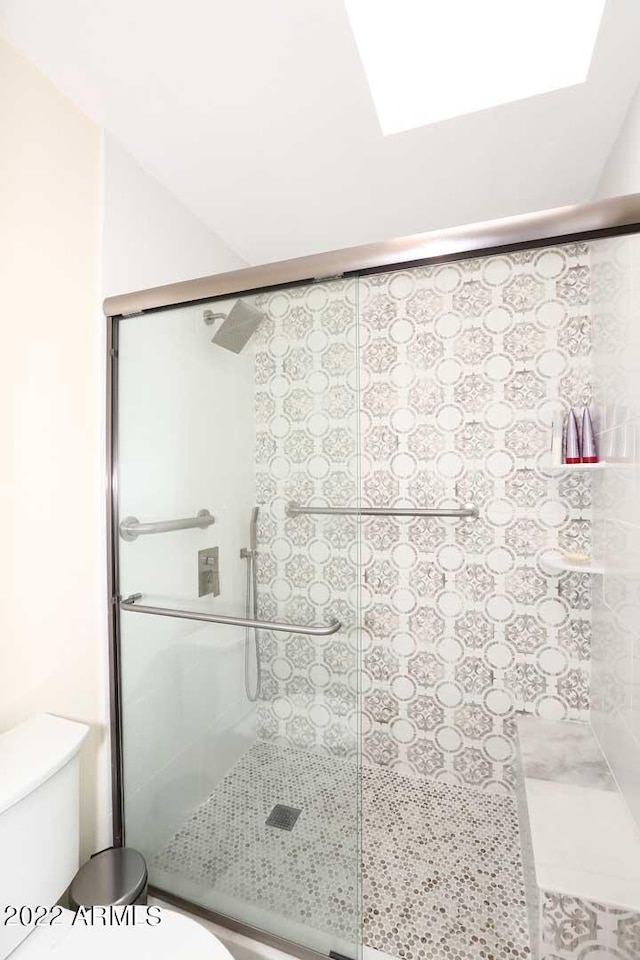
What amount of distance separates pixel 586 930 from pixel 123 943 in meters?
1.00

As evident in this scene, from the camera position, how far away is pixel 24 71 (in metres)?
1.17

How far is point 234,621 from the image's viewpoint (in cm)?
134

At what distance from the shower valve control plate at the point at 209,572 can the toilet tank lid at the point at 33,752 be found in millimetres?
445

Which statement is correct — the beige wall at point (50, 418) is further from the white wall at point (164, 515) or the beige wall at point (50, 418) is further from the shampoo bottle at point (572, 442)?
the shampoo bottle at point (572, 442)

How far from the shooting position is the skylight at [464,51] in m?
1.06

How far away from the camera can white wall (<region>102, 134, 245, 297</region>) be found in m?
1.42

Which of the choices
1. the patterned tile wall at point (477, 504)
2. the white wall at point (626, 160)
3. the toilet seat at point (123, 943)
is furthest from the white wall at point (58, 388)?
the white wall at point (626, 160)

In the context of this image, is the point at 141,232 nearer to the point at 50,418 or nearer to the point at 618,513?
the point at 50,418

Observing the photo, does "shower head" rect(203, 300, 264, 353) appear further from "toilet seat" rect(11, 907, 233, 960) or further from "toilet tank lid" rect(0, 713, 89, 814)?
"toilet seat" rect(11, 907, 233, 960)

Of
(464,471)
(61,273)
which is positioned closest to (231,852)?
(464,471)

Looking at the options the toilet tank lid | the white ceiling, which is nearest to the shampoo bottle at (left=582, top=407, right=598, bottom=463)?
the white ceiling

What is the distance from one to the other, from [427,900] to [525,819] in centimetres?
38

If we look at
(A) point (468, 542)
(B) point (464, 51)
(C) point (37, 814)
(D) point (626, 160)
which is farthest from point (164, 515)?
(D) point (626, 160)

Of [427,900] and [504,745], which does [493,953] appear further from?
[504,745]
